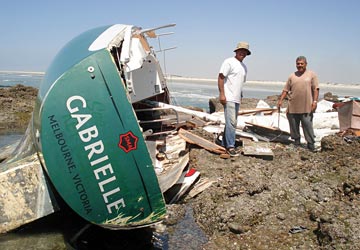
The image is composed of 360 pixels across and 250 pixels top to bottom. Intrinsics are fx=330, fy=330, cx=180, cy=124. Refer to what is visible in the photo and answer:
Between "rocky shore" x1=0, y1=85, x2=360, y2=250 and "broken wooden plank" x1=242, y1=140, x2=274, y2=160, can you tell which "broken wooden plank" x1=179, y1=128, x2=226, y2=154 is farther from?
"broken wooden plank" x1=242, y1=140, x2=274, y2=160

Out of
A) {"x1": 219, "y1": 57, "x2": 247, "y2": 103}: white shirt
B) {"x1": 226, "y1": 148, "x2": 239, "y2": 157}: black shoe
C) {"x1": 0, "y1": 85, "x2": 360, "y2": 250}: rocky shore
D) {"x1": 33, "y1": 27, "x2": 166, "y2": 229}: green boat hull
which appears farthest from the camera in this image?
{"x1": 226, "y1": 148, "x2": 239, "y2": 157}: black shoe

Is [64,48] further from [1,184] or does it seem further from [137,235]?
[137,235]

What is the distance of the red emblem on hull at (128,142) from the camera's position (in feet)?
10.7

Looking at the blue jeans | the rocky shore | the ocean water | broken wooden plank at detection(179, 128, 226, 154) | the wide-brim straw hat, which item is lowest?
the ocean water

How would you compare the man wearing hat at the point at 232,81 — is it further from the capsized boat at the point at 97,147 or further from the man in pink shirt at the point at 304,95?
the capsized boat at the point at 97,147

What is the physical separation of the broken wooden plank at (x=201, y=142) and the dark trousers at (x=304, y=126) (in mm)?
1676

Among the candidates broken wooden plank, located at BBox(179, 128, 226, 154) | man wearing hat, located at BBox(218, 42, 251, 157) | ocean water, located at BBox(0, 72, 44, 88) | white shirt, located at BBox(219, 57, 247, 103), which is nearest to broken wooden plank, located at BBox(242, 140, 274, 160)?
man wearing hat, located at BBox(218, 42, 251, 157)

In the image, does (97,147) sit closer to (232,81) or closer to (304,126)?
Answer: (232,81)

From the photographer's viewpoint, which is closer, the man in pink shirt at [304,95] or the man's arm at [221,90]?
the man's arm at [221,90]

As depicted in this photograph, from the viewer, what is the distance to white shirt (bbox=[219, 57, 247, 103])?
569cm

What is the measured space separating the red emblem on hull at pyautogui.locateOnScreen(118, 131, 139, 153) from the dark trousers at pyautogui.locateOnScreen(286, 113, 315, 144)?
4201 mm

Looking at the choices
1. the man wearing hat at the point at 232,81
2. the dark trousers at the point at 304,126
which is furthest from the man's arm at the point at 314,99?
the man wearing hat at the point at 232,81

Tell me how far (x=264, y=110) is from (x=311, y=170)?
13.4ft

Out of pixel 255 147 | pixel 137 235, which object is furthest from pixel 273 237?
pixel 255 147
